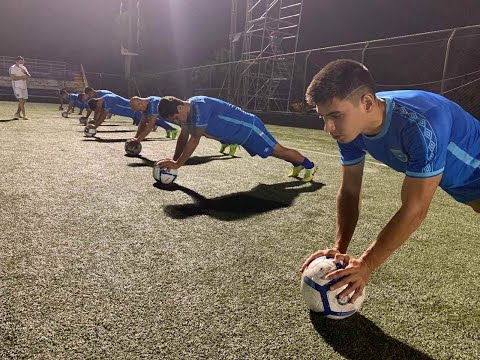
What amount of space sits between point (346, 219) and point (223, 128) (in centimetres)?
332

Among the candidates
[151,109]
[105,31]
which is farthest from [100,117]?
[105,31]

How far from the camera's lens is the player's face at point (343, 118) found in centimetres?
173

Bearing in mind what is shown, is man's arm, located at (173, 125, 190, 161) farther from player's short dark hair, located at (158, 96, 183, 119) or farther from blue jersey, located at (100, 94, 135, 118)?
blue jersey, located at (100, 94, 135, 118)

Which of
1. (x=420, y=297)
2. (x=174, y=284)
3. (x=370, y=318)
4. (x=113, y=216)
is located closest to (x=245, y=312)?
(x=174, y=284)

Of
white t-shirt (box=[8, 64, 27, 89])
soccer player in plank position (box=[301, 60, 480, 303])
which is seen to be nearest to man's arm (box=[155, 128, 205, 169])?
soccer player in plank position (box=[301, 60, 480, 303])

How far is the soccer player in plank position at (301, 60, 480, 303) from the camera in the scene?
1.65m

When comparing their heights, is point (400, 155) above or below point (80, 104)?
above

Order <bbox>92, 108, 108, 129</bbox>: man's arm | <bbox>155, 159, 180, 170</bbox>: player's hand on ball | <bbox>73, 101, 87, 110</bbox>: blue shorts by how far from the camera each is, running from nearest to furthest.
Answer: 1. <bbox>155, 159, 180, 170</bbox>: player's hand on ball
2. <bbox>92, 108, 108, 129</bbox>: man's arm
3. <bbox>73, 101, 87, 110</bbox>: blue shorts

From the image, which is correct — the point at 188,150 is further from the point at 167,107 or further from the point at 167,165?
the point at 167,107

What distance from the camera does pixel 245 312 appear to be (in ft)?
6.11

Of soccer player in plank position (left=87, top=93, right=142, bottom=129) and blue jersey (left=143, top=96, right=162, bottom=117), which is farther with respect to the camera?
soccer player in plank position (left=87, top=93, right=142, bottom=129)

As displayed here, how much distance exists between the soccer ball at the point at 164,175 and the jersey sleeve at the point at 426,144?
3137mm

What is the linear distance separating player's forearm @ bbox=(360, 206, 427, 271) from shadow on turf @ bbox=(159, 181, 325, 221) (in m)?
1.83

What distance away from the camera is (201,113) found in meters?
4.90
